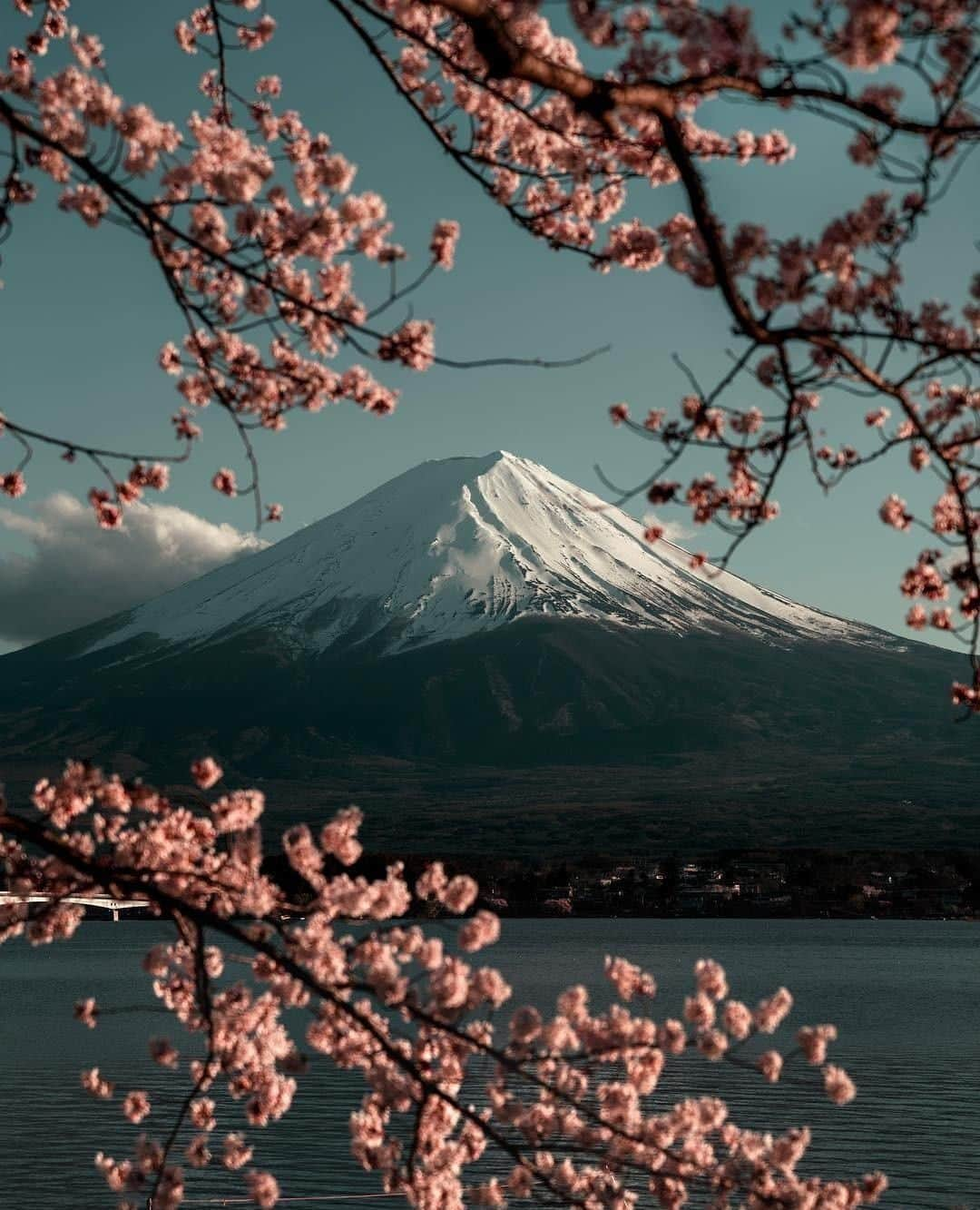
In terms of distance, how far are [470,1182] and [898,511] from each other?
1514 centimetres

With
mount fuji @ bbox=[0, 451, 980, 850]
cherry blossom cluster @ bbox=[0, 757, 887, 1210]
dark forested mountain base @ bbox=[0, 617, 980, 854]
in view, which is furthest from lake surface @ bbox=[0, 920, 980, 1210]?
mount fuji @ bbox=[0, 451, 980, 850]

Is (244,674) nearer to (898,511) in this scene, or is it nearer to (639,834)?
(639,834)

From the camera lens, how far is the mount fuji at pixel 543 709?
129625mm

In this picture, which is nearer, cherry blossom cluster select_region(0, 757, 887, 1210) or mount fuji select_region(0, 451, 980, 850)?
cherry blossom cluster select_region(0, 757, 887, 1210)

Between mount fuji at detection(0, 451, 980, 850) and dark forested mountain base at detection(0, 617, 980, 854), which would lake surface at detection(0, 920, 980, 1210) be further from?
mount fuji at detection(0, 451, 980, 850)

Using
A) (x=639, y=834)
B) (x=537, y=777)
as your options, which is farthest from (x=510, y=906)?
(x=537, y=777)

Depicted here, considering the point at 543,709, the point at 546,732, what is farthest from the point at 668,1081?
the point at 543,709

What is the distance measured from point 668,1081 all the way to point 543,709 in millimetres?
143109

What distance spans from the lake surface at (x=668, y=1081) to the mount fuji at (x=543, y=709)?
55.8 metres

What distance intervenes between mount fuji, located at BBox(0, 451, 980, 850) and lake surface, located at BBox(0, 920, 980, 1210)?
2198 inches

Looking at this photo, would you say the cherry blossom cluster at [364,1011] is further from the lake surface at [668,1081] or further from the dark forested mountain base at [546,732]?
the dark forested mountain base at [546,732]

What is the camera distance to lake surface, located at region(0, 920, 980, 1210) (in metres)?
19.9

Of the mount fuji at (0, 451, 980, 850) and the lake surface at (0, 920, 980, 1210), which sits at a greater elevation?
the mount fuji at (0, 451, 980, 850)

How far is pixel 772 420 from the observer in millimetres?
4062
